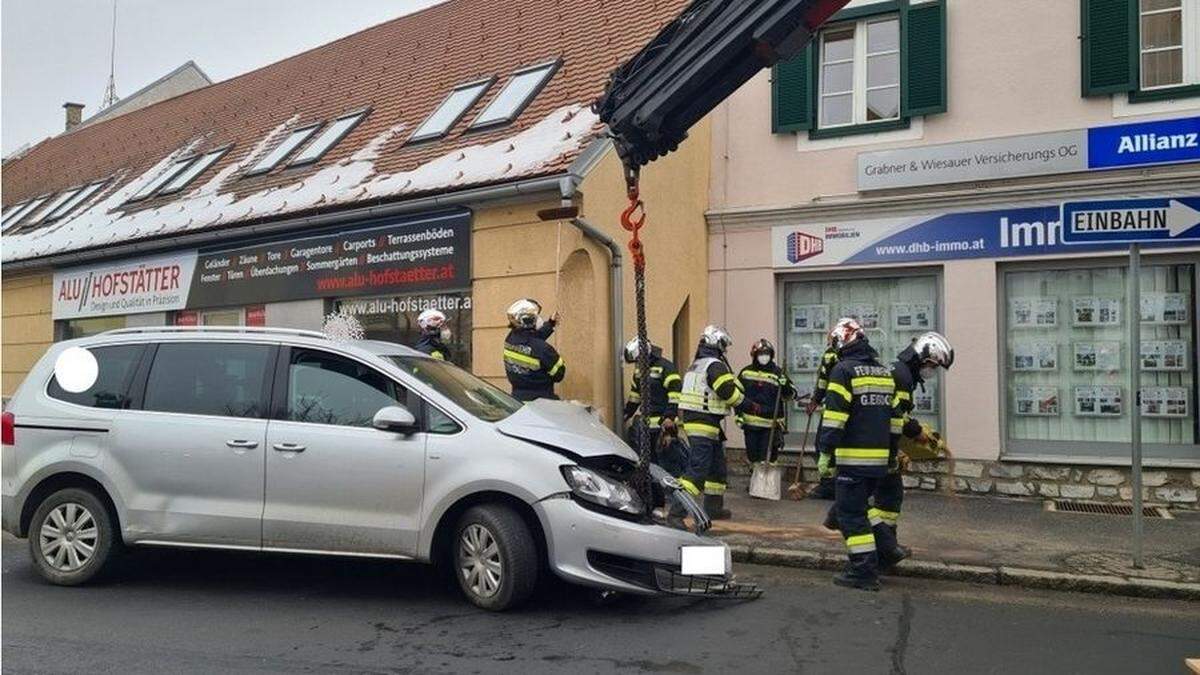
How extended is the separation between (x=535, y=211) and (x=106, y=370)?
185 inches

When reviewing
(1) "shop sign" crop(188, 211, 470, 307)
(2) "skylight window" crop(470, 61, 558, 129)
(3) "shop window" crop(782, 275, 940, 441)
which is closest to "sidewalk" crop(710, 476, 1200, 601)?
(3) "shop window" crop(782, 275, 940, 441)

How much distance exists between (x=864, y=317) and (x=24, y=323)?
14.4 metres

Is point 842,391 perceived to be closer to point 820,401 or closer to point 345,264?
point 820,401

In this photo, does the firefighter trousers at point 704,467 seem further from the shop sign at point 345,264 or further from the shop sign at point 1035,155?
the shop sign at point 1035,155

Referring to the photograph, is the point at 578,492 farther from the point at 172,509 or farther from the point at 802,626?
the point at 172,509

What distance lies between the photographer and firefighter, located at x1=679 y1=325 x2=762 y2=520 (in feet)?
26.9

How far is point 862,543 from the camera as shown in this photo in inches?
251

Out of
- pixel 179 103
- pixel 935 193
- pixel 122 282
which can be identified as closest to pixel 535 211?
pixel 935 193

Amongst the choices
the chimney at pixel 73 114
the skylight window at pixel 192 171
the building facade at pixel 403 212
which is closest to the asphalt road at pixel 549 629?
the building facade at pixel 403 212

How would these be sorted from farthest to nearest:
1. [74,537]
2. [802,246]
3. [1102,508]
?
[802,246] < [1102,508] < [74,537]

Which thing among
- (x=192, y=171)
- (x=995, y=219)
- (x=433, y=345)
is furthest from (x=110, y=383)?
(x=192, y=171)

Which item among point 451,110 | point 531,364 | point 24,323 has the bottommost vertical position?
point 531,364

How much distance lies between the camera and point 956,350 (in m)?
10.4

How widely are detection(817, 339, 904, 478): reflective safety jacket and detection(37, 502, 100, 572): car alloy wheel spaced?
476 centimetres
